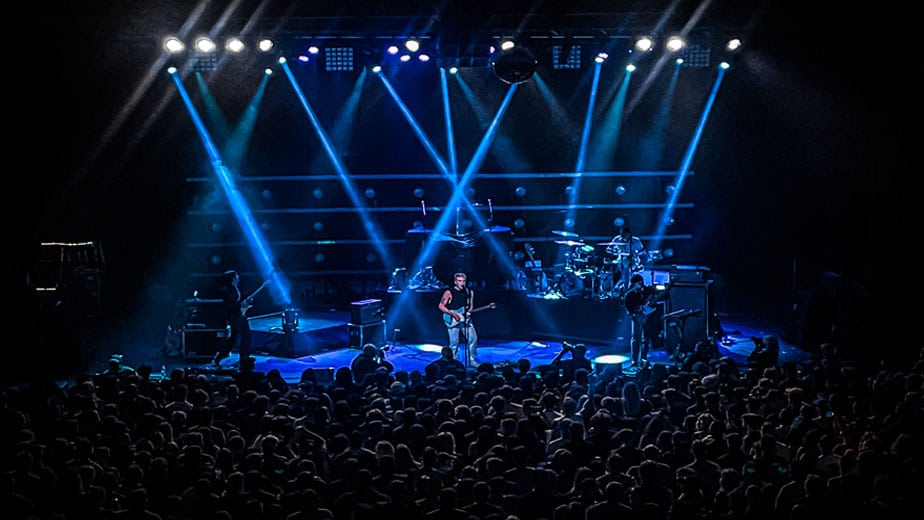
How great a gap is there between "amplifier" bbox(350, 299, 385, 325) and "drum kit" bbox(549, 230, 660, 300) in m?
3.32

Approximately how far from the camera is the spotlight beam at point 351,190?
19.5m

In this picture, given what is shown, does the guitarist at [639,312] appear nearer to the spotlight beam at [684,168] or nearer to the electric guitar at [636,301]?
the electric guitar at [636,301]

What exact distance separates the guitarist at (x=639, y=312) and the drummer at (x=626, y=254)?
1.35m

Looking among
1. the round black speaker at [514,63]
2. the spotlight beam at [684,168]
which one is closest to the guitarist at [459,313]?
the round black speaker at [514,63]

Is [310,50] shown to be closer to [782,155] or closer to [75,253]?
[75,253]

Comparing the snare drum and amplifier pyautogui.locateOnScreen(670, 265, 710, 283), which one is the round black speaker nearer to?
the snare drum

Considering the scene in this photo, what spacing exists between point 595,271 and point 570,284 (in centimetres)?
55

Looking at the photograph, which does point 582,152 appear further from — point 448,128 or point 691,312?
point 691,312

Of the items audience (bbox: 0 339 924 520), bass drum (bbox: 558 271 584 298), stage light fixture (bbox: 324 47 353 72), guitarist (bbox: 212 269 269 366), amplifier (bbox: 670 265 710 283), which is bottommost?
audience (bbox: 0 339 924 520)

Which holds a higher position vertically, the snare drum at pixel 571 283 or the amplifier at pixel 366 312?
the snare drum at pixel 571 283

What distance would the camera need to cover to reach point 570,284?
52.4ft

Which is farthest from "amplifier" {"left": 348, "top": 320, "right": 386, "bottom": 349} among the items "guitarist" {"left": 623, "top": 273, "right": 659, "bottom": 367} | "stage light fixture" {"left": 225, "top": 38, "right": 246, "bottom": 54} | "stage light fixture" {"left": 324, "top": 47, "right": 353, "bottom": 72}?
"stage light fixture" {"left": 324, "top": 47, "right": 353, "bottom": 72}

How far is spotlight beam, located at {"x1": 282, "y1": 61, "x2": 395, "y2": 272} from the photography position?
19500 mm

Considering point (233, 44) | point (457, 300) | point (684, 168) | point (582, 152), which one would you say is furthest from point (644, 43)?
point (233, 44)
